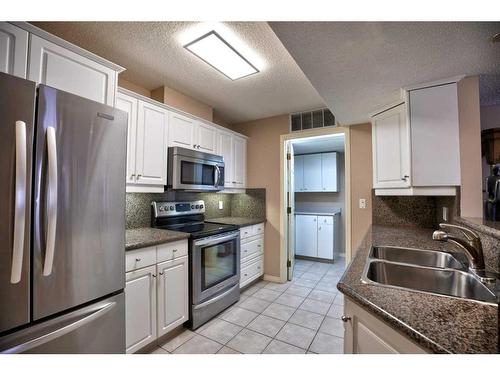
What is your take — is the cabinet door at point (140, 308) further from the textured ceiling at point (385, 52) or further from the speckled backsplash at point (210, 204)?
the textured ceiling at point (385, 52)

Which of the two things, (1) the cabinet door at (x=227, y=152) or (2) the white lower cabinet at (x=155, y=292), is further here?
(1) the cabinet door at (x=227, y=152)

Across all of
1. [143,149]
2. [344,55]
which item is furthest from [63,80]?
[344,55]

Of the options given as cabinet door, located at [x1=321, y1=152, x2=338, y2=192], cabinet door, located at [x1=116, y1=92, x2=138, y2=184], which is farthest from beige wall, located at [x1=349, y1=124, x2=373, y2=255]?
cabinet door, located at [x1=116, y1=92, x2=138, y2=184]

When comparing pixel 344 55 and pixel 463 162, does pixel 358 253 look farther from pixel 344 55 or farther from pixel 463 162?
pixel 344 55

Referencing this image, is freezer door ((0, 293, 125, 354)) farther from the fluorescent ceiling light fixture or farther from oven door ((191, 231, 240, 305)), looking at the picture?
the fluorescent ceiling light fixture

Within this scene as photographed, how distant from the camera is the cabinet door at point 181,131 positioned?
232cm

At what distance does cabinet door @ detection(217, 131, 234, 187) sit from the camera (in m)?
2.98

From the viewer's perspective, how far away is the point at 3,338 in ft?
3.07

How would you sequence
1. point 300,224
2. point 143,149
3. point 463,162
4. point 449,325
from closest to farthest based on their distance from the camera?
point 449,325
point 463,162
point 143,149
point 300,224

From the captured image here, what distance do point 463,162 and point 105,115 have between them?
2341mm

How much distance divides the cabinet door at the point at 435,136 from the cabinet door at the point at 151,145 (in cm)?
216

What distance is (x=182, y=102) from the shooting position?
2.57 meters

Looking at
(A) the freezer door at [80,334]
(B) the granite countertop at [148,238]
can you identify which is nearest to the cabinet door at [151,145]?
(B) the granite countertop at [148,238]

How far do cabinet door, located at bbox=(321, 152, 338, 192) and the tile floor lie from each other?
1986 mm
